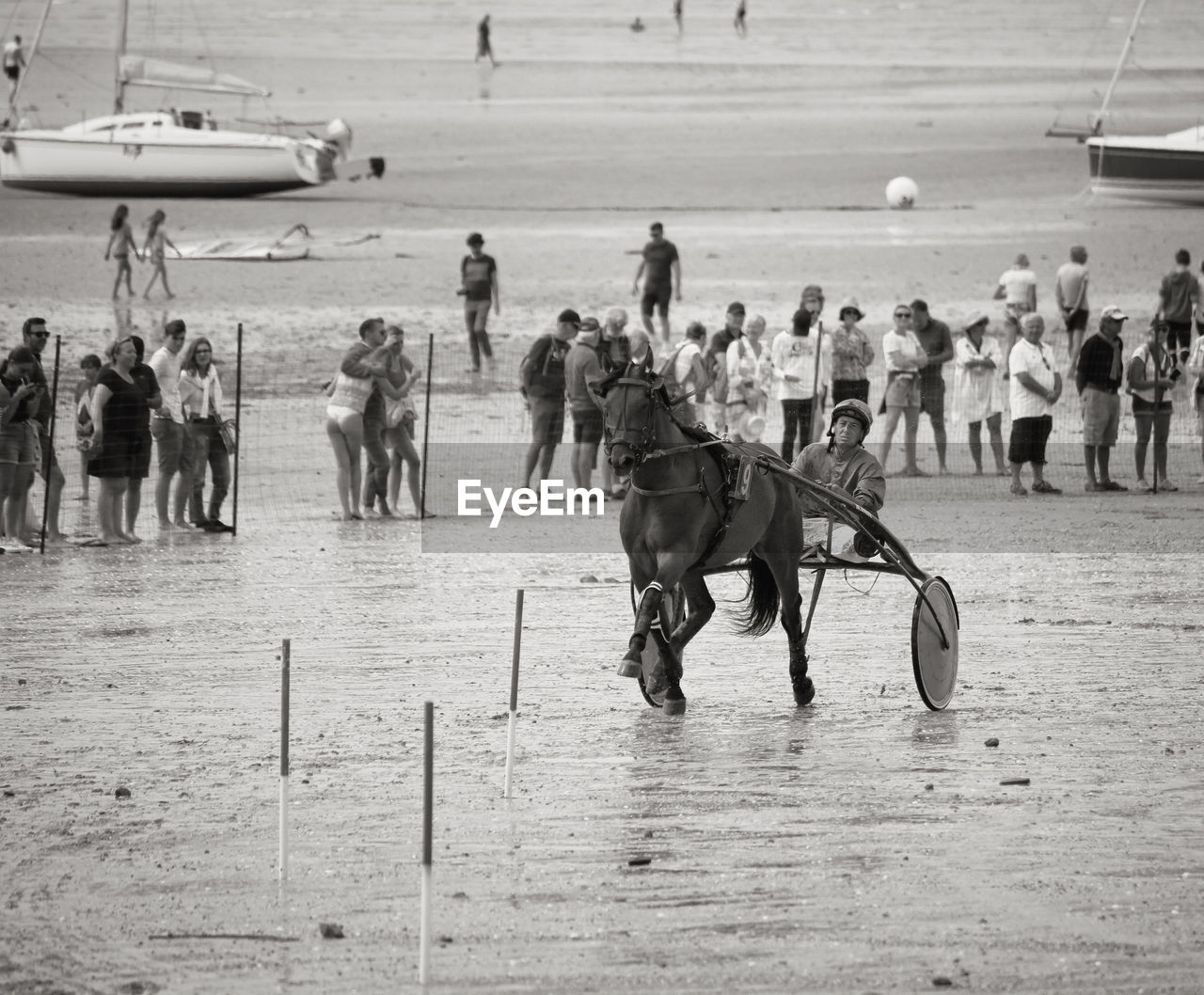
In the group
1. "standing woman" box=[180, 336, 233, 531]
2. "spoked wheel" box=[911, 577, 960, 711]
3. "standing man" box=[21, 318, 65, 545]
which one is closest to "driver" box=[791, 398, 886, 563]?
"spoked wheel" box=[911, 577, 960, 711]

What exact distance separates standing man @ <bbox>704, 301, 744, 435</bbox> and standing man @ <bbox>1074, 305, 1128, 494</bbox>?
3489mm

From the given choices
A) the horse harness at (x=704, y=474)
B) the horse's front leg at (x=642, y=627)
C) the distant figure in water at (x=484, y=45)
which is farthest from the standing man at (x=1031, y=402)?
the distant figure in water at (x=484, y=45)

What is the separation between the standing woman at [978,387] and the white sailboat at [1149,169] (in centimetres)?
1668

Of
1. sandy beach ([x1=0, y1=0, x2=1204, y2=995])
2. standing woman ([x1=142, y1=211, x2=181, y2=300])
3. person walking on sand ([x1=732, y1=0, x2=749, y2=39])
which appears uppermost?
person walking on sand ([x1=732, y1=0, x2=749, y2=39])

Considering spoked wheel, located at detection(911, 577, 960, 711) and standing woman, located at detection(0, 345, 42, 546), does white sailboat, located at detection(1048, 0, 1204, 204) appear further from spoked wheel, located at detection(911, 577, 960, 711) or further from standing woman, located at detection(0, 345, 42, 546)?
spoked wheel, located at detection(911, 577, 960, 711)

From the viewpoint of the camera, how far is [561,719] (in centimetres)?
1080

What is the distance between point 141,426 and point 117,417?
0.24 meters

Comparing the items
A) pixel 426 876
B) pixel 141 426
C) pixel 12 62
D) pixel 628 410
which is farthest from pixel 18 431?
pixel 12 62

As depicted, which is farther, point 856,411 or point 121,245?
point 121,245

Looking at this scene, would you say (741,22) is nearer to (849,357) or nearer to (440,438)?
(440,438)

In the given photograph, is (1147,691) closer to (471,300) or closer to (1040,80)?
(471,300)

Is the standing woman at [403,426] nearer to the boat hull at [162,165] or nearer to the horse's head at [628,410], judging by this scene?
the horse's head at [628,410]

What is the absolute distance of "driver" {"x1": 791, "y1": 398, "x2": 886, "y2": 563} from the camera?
1131 centimetres

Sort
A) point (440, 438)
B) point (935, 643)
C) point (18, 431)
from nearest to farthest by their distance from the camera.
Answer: point (935, 643), point (18, 431), point (440, 438)
